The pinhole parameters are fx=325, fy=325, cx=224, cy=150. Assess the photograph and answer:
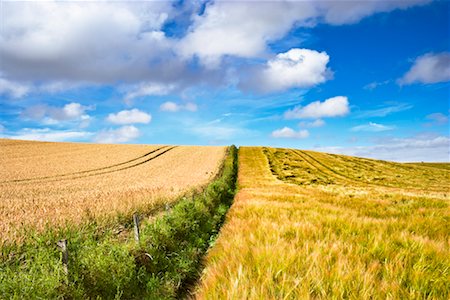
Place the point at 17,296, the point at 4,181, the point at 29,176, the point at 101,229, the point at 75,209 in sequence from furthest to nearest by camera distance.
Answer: the point at 29,176 → the point at 4,181 → the point at 75,209 → the point at 101,229 → the point at 17,296

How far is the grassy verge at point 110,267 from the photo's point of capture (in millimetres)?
4102

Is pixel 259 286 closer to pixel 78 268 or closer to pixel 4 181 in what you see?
pixel 78 268

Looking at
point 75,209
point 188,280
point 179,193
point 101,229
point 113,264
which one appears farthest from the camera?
point 179,193

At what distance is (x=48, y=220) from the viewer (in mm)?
8609

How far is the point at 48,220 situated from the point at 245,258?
6.21 m

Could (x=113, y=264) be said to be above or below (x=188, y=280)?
above

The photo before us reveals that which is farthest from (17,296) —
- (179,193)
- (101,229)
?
(179,193)

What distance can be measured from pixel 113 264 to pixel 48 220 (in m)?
4.51

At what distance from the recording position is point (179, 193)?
16.5 metres

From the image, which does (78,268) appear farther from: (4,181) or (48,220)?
(4,181)

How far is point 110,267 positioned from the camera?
5117 mm

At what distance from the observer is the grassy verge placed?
410 cm

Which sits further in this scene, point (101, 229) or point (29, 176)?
point (29, 176)

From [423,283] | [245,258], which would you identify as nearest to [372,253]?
[423,283]
